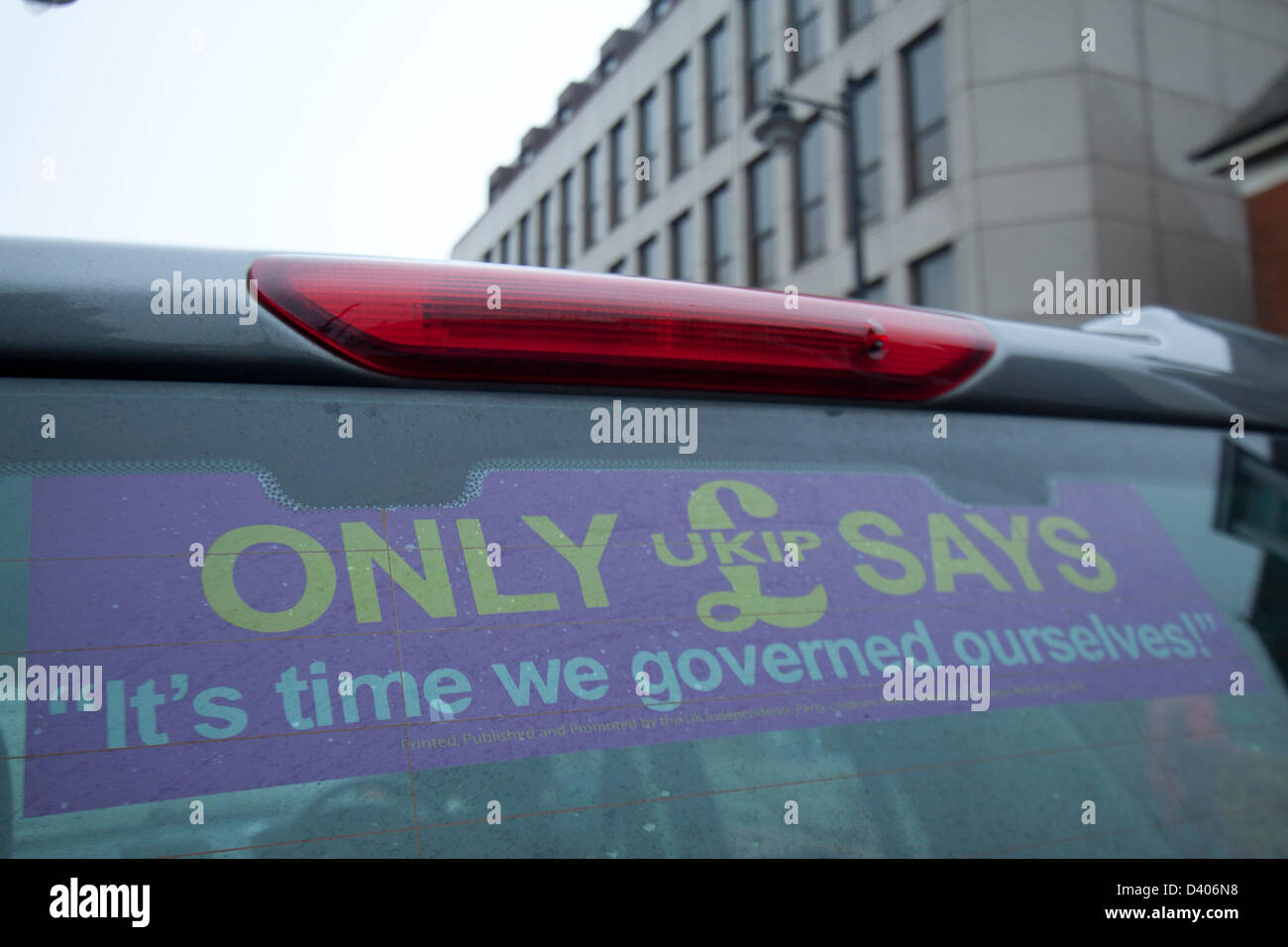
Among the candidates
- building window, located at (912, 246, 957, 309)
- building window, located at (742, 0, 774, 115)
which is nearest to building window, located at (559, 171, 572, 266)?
building window, located at (742, 0, 774, 115)

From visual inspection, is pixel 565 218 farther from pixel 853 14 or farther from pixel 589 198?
pixel 853 14

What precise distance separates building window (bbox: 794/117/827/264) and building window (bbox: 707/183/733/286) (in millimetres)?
2767

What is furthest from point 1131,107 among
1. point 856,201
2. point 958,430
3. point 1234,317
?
point 958,430

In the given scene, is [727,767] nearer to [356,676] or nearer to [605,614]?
[605,614]

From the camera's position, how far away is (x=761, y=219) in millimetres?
26625

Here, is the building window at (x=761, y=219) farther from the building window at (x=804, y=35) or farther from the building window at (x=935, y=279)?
the building window at (x=935, y=279)

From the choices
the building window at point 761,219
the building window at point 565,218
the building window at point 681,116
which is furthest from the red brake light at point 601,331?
the building window at point 565,218

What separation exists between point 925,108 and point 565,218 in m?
17.6

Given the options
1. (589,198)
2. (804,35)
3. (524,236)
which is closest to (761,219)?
(804,35)

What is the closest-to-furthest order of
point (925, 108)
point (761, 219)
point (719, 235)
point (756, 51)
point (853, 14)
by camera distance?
point (925, 108) < point (853, 14) < point (761, 219) < point (756, 51) < point (719, 235)

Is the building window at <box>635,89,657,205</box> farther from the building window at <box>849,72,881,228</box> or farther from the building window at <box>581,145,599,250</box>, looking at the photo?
the building window at <box>849,72,881,228</box>

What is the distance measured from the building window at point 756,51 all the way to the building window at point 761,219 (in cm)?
159
